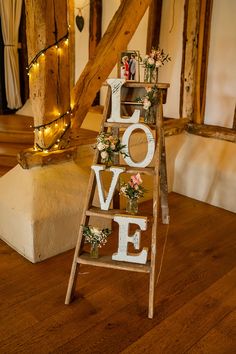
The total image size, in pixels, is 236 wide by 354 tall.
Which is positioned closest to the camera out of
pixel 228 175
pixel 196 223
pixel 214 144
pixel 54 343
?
pixel 54 343

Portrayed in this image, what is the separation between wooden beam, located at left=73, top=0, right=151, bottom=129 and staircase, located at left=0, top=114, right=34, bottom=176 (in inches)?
31.9

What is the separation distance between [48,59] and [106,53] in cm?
58

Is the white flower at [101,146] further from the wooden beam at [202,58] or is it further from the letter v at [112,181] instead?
the wooden beam at [202,58]

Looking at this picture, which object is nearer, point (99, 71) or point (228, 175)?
point (99, 71)

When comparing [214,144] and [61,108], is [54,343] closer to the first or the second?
[61,108]

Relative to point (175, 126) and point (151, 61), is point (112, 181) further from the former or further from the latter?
point (175, 126)

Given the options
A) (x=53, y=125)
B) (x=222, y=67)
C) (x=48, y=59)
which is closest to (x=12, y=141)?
(x=53, y=125)

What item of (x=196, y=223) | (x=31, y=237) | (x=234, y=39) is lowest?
(x=196, y=223)

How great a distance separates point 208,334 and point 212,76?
2.69 m

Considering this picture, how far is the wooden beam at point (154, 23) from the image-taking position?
382 centimetres

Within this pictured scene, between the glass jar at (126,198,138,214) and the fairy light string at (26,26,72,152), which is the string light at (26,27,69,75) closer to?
the fairy light string at (26,26,72,152)

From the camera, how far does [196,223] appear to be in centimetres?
313

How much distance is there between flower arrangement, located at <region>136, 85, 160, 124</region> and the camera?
2.09m

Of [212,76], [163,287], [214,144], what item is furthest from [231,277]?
[212,76]
